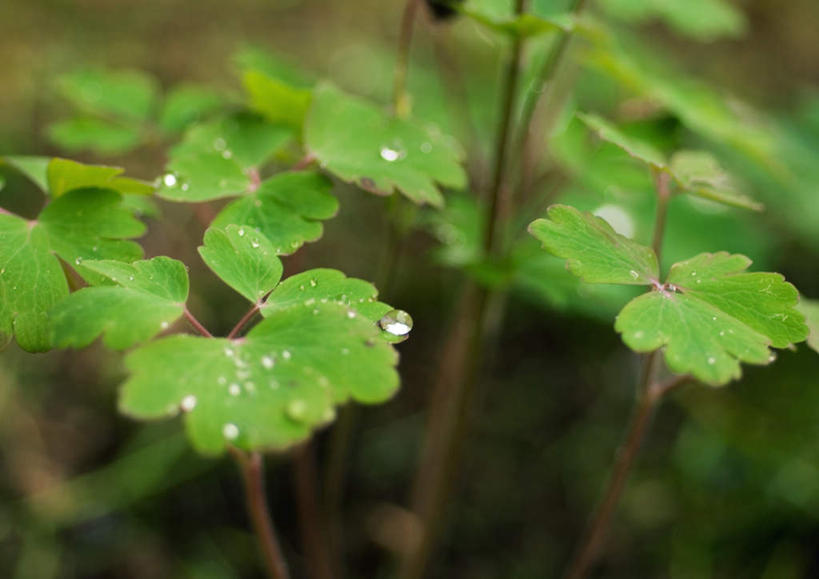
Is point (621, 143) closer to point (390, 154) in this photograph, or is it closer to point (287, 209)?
point (390, 154)

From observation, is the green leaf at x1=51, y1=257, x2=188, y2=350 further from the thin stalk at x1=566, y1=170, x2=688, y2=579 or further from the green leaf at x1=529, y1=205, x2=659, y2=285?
the thin stalk at x1=566, y1=170, x2=688, y2=579

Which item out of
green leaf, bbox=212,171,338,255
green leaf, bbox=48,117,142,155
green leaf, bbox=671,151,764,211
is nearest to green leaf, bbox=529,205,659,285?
green leaf, bbox=671,151,764,211

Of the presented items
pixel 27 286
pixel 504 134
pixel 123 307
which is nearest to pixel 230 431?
pixel 123 307

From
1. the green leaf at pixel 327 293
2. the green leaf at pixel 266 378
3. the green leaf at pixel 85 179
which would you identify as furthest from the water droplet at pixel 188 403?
the green leaf at pixel 85 179

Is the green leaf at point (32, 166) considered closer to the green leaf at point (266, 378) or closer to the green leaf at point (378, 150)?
the green leaf at point (378, 150)

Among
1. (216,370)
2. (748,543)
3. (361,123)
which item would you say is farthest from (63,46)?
(748,543)

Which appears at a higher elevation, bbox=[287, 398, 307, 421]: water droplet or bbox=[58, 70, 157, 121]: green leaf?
bbox=[287, 398, 307, 421]: water droplet

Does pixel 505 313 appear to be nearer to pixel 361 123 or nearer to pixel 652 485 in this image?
pixel 652 485

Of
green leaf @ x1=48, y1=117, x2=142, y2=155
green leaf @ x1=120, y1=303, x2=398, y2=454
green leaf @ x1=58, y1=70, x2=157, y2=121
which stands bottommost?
→ green leaf @ x1=48, y1=117, x2=142, y2=155
